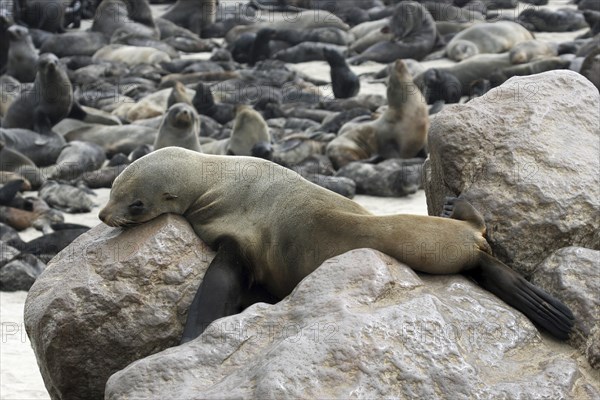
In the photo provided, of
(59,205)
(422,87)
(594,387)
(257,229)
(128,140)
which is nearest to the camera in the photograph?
(594,387)

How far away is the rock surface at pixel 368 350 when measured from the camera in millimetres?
3762

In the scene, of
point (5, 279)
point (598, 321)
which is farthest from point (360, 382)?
point (5, 279)

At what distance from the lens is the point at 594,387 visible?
4070mm

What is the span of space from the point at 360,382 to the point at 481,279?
104 cm

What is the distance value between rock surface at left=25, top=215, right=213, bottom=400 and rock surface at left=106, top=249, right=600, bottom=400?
0.71 metres

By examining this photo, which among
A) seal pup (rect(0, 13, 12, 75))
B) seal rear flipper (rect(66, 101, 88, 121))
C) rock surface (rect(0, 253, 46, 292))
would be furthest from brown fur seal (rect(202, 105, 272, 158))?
seal pup (rect(0, 13, 12, 75))

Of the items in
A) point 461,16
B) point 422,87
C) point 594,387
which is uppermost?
point 594,387

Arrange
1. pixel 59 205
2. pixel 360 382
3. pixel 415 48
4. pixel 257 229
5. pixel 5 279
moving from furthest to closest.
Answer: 1. pixel 415 48
2. pixel 59 205
3. pixel 5 279
4. pixel 257 229
5. pixel 360 382

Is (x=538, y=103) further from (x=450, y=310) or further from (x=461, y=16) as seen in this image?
(x=461, y=16)

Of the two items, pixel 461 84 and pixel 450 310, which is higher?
pixel 450 310

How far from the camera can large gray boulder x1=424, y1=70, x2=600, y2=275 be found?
4.88 meters

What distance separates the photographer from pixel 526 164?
503 cm

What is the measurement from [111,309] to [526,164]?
191 centimetres

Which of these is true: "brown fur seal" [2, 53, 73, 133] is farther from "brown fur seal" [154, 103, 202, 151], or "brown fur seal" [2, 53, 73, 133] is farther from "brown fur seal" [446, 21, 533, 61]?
"brown fur seal" [446, 21, 533, 61]
